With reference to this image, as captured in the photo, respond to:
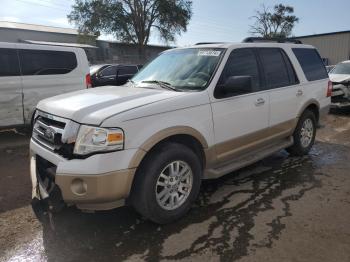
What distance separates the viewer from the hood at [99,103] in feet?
10.5

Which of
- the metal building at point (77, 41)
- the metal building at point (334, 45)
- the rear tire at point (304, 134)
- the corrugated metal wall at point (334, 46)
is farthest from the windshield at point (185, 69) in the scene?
the corrugated metal wall at point (334, 46)

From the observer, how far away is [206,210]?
394 cm

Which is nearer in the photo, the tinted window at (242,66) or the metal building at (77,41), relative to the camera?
the tinted window at (242,66)

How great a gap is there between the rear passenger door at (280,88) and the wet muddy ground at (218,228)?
2.65 ft

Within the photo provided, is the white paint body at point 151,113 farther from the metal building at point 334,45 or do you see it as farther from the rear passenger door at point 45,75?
the metal building at point 334,45

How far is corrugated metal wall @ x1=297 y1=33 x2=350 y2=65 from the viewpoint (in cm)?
3266

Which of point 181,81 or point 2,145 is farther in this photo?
point 2,145

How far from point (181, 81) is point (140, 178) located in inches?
54.2

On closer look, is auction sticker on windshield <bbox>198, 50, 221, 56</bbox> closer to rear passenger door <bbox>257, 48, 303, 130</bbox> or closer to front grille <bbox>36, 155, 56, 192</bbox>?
rear passenger door <bbox>257, 48, 303, 130</bbox>

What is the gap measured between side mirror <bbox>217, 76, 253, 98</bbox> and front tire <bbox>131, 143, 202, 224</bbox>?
0.83 metres

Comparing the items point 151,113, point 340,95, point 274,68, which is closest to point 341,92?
point 340,95

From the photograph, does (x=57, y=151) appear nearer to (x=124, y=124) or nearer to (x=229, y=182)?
(x=124, y=124)

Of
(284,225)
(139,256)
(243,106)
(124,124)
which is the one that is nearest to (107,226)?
Answer: (139,256)

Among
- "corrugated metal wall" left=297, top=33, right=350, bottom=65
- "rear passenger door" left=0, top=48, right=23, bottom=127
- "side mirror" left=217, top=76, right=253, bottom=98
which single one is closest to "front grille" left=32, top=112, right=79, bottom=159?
"side mirror" left=217, top=76, right=253, bottom=98
